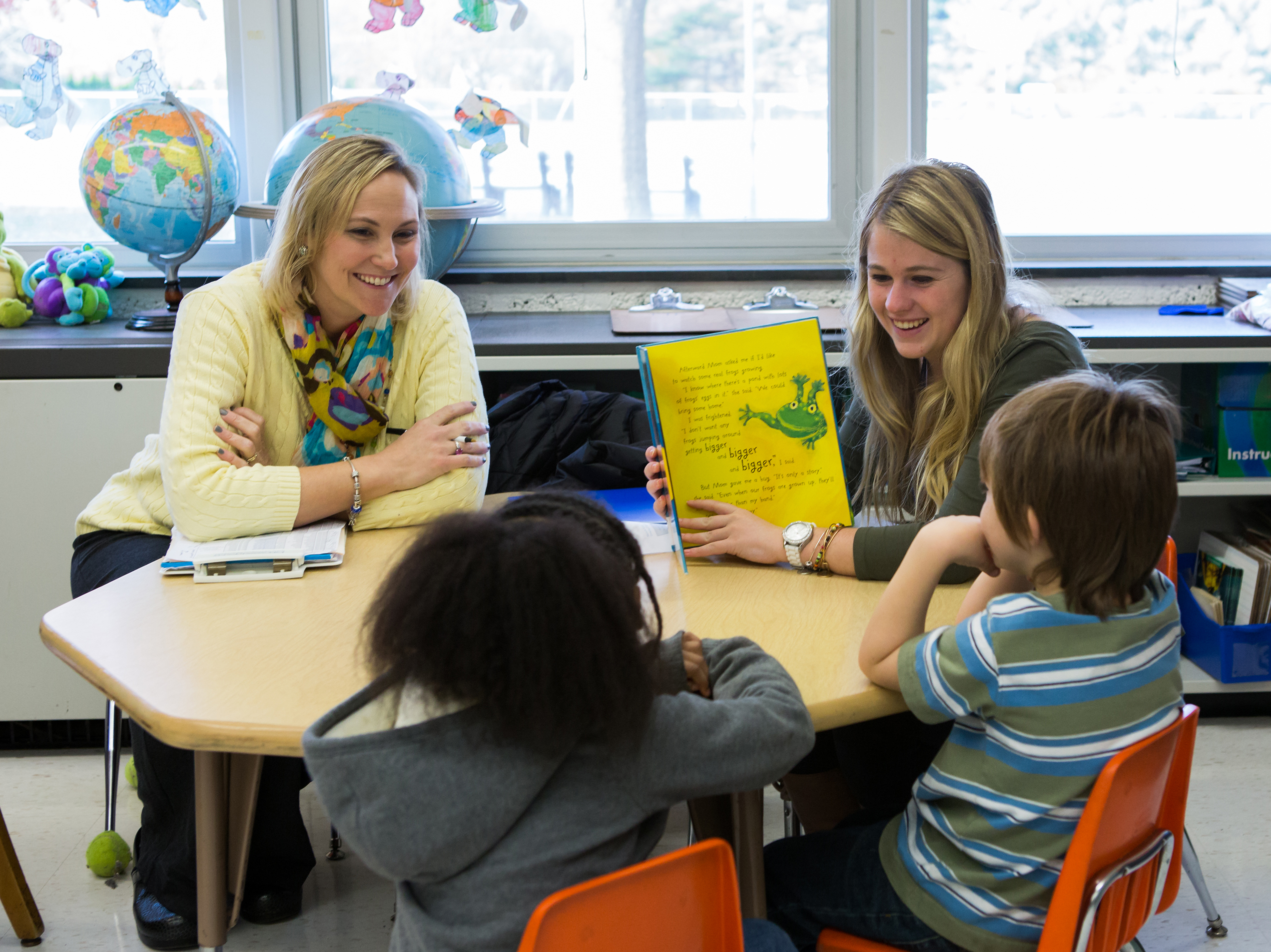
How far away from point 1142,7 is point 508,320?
1.78 m

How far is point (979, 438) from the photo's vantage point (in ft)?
4.96

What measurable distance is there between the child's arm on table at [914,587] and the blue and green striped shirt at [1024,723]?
35mm

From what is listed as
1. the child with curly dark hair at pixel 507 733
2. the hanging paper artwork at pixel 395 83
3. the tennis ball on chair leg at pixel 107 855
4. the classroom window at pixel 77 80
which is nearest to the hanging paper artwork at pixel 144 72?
the classroom window at pixel 77 80

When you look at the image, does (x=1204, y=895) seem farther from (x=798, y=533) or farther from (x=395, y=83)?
(x=395, y=83)

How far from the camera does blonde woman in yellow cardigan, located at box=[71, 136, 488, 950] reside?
1.65 m

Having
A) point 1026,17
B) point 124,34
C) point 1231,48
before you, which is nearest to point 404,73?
point 124,34

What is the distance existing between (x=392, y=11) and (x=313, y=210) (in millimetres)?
1365

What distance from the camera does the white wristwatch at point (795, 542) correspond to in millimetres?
1483

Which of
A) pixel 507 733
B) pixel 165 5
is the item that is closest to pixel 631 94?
pixel 165 5

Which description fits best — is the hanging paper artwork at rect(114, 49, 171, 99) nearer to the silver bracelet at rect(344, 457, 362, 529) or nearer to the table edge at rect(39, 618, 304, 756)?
the silver bracelet at rect(344, 457, 362, 529)

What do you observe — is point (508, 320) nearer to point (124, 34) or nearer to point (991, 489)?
point (124, 34)

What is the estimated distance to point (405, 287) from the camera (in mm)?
1886

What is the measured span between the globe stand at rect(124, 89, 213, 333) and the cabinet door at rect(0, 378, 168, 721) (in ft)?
0.73

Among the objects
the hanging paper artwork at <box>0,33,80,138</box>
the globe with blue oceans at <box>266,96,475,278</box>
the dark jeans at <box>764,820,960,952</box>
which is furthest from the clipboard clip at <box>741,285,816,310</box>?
the hanging paper artwork at <box>0,33,80,138</box>
